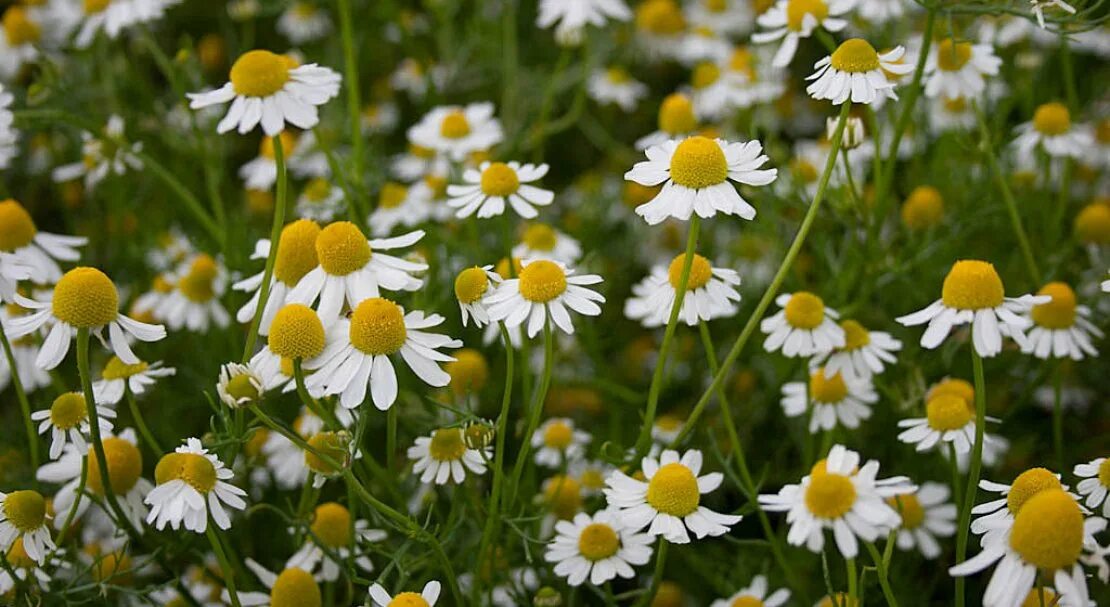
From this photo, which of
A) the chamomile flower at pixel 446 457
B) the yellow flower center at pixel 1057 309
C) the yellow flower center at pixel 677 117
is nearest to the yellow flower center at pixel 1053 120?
the yellow flower center at pixel 1057 309

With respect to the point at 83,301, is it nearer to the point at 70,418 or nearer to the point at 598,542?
the point at 70,418

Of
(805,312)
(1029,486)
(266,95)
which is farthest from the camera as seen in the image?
(805,312)

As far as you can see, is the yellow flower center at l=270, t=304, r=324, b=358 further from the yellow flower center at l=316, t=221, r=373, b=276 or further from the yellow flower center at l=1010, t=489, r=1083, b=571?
the yellow flower center at l=1010, t=489, r=1083, b=571

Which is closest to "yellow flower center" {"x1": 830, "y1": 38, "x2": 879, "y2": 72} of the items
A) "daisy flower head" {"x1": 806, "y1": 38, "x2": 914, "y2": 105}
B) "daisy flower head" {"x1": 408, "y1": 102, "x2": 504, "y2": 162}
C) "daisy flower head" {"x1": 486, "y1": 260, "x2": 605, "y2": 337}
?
"daisy flower head" {"x1": 806, "y1": 38, "x2": 914, "y2": 105}

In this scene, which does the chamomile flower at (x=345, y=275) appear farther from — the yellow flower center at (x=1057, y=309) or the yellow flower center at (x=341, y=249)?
the yellow flower center at (x=1057, y=309)

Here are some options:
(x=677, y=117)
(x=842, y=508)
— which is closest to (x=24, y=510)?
(x=842, y=508)

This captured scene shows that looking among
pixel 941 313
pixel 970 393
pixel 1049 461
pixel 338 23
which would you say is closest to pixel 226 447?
pixel 941 313
